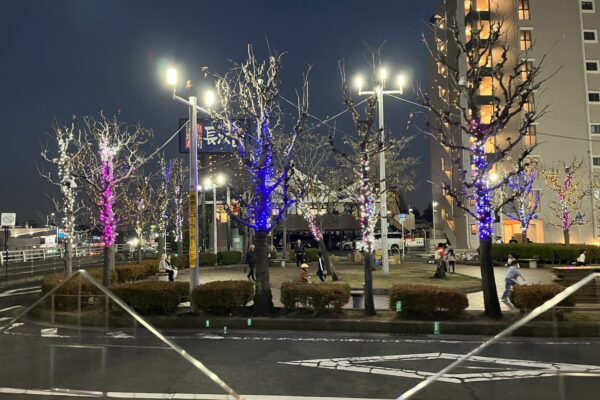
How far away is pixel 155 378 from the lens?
7.58 m

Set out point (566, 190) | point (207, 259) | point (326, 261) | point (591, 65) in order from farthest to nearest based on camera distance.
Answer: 1. point (591, 65)
2. point (566, 190)
3. point (207, 259)
4. point (326, 261)

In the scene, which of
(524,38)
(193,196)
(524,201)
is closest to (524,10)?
(524,38)

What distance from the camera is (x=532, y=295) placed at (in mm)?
11672

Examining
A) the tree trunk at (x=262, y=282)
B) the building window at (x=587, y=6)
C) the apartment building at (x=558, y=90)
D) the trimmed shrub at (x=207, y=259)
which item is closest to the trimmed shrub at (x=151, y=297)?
the tree trunk at (x=262, y=282)

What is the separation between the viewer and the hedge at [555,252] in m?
27.6

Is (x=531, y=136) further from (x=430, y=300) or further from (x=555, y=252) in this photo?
(x=430, y=300)

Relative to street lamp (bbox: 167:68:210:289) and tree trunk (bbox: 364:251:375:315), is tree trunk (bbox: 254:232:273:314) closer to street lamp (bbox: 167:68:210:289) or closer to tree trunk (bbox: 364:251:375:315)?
street lamp (bbox: 167:68:210:289)

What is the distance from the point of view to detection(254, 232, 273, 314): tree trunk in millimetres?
12789

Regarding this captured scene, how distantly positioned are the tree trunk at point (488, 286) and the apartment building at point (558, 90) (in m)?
31.6

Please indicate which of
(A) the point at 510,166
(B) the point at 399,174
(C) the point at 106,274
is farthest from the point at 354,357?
(A) the point at 510,166

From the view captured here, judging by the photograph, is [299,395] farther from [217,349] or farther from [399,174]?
[399,174]

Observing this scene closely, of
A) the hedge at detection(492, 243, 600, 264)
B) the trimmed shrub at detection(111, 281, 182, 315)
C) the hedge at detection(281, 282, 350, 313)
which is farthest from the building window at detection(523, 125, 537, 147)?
the trimmed shrub at detection(111, 281, 182, 315)

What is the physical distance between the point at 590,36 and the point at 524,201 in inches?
850

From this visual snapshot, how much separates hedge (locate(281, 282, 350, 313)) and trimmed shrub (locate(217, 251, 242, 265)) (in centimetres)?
2068
